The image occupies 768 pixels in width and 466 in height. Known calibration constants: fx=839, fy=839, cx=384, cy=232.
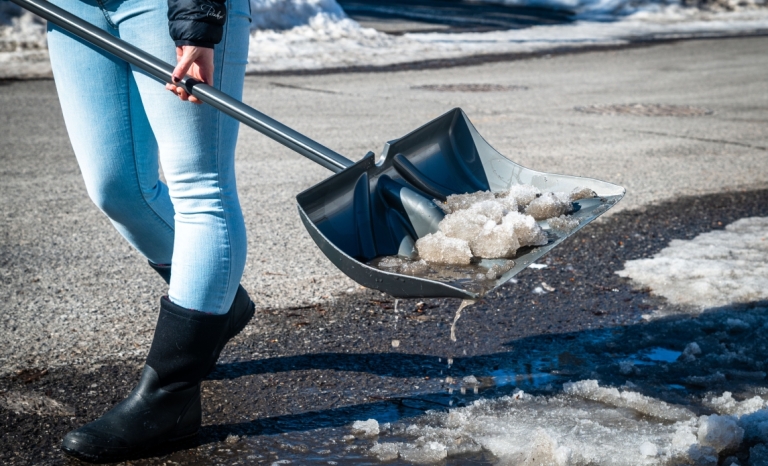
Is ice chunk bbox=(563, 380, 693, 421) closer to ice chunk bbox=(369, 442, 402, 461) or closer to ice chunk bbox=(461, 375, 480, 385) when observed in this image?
ice chunk bbox=(461, 375, 480, 385)

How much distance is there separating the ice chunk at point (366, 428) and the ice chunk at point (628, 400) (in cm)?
67

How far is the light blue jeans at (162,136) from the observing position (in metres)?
2.11

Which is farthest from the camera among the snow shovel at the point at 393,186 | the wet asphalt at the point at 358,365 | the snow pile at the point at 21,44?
the snow pile at the point at 21,44

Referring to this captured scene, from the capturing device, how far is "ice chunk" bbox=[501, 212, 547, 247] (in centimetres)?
224

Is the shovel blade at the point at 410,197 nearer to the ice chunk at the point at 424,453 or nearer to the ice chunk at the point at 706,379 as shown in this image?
the ice chunk at the point at 424,453

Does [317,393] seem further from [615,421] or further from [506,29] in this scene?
[506,29]

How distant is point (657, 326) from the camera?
3.29 meters

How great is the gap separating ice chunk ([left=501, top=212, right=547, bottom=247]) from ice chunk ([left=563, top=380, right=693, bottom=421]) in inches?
26.7

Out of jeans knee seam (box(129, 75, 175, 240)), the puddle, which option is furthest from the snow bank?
jeans knee seam (box(129, 75, 175, 240))

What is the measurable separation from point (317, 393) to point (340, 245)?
0.69 m

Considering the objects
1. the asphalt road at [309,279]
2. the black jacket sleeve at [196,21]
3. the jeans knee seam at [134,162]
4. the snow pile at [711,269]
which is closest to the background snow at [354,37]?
the asphalt road at [309,279]

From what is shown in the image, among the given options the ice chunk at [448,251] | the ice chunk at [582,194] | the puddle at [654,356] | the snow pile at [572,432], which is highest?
the ice chunk at [582,194]

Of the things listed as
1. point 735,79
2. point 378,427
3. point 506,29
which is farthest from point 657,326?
point 506,29

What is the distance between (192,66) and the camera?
2084mm
